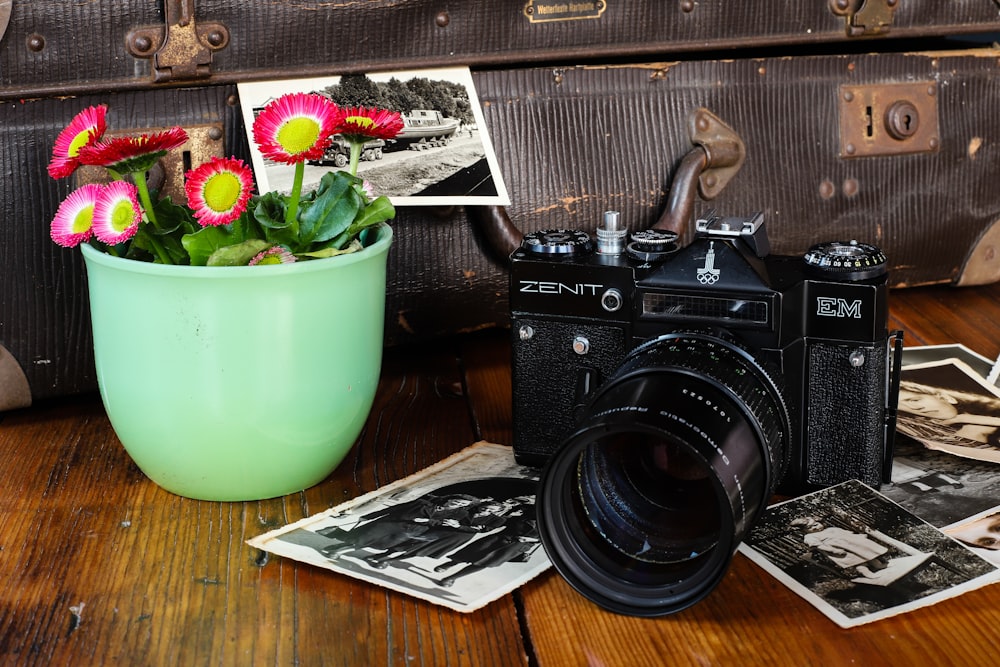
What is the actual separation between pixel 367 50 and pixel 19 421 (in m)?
0.33

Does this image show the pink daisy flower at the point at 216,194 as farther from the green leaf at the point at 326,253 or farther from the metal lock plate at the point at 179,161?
the metal lock plate at the point at 179,161

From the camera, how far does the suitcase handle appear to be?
0.72m

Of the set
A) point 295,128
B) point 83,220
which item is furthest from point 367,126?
point 83,220

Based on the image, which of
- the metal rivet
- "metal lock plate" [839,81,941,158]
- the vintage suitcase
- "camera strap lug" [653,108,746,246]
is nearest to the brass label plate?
the vintage suitcase

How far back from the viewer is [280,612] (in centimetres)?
48

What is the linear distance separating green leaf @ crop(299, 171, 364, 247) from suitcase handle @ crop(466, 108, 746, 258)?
0.19m

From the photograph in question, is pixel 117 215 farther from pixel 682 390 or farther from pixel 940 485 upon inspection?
pixel 940 485

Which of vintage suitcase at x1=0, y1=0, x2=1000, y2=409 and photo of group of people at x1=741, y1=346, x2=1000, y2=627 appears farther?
vintage suitcase at x1=0, y1=0, x2=1000, y2=409

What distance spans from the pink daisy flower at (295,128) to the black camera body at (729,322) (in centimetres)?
13

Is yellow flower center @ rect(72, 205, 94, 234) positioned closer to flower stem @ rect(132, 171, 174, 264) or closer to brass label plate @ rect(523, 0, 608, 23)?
flower stem @ rect(132, 171, 174, 264)

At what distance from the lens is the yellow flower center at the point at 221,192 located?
19.5 inches

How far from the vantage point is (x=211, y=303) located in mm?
505

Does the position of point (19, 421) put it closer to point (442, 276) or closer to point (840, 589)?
point (442, 276)

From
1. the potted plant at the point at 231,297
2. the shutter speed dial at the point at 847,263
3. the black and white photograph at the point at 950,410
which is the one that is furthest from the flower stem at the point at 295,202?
the black and white photograph at the point at 950,410
